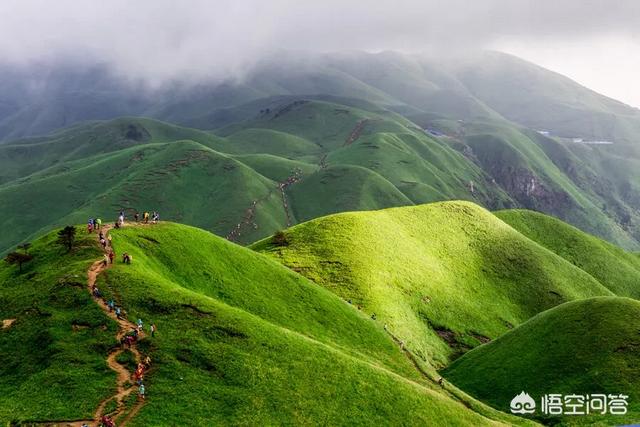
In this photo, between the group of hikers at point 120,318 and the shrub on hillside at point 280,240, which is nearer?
the group of hikers at point 120,318

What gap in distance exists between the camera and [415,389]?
60000 mm

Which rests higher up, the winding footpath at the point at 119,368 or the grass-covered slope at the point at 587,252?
the winding footpath at the point at 119,368

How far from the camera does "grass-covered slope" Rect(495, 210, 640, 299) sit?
167 metres

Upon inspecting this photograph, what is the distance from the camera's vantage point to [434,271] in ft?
413

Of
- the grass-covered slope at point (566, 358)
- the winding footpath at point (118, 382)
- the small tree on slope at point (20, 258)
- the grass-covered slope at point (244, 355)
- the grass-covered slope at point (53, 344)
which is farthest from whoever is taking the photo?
the grass-covered slope at point (566, 358)

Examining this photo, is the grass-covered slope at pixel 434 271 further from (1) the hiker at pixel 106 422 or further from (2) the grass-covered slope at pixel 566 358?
(1) the hiker at pixel 106 422

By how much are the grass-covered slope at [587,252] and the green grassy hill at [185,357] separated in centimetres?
12199

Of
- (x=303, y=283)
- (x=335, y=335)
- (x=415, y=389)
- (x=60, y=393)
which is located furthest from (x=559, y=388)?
(x=60, y=393)

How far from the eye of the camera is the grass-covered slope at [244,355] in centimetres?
4616

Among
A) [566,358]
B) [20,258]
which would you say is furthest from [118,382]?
[566,358]

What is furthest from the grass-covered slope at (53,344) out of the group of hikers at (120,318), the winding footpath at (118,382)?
the group of hikers at (120,318)

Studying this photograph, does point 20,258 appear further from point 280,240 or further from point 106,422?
point 280,240

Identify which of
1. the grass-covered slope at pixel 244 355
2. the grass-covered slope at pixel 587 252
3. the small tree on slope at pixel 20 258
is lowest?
the grass-covered slope at pixel 587 252

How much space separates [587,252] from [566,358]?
370ft
